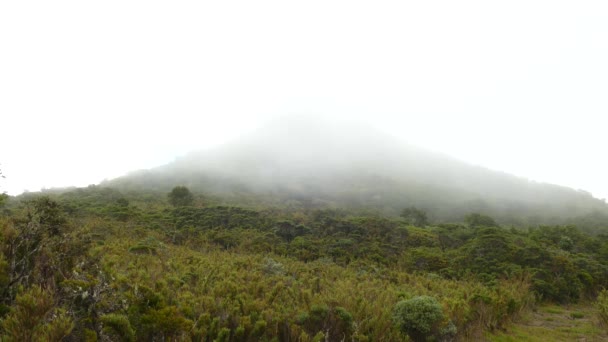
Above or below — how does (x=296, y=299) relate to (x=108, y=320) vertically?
below

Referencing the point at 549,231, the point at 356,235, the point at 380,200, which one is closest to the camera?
the point at 356,235

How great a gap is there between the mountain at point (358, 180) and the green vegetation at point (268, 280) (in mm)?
26477

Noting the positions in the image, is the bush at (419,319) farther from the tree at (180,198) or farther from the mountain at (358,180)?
the mountain at (358,180)

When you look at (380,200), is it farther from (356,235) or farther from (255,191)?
(356,235)

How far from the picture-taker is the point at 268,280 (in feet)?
30.7

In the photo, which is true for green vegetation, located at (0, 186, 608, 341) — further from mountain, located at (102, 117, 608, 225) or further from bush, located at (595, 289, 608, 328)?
mountain, located at (102, 117, 608, 225)

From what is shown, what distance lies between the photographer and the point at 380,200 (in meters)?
60.2

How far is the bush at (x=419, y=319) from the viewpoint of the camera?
704 cm

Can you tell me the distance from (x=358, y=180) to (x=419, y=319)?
238ft

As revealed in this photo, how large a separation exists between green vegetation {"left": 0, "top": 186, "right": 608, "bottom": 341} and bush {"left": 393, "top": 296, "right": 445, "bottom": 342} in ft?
0.09

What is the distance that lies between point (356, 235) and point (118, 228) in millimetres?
15105

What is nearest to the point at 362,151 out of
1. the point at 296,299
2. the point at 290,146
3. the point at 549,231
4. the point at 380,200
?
the point at 290,146

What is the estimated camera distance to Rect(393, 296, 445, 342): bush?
23.1 ft

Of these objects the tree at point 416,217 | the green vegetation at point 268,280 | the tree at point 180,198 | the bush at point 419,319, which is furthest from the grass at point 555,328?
the tree at point 180,198
